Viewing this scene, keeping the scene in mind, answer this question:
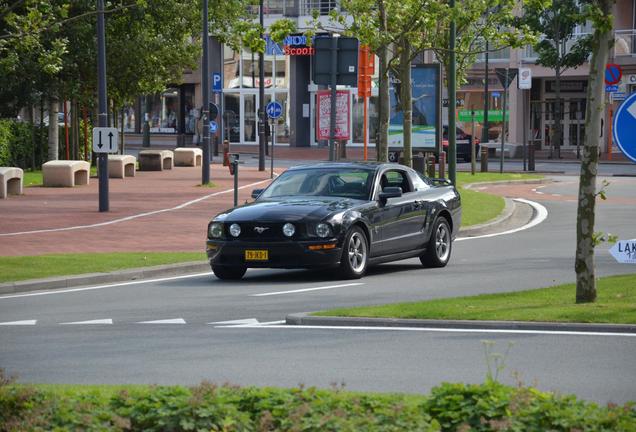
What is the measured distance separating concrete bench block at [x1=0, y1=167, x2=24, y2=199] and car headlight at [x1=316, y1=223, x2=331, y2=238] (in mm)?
17066

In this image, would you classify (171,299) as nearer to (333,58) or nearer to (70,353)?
(70,353)

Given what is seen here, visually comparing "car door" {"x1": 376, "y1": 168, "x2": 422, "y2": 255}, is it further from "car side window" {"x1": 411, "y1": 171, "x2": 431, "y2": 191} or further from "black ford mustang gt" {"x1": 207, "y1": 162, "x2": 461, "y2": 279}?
"car side window" {"x1": 411, "y1": 171, "x2": 431, "y2": 191}

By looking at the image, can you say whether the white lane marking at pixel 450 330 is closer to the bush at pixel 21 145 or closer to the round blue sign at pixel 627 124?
the round blue sign at pixel 627 124

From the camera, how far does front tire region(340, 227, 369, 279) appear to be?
16.7 meters

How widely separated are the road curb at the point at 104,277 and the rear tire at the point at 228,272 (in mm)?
1066

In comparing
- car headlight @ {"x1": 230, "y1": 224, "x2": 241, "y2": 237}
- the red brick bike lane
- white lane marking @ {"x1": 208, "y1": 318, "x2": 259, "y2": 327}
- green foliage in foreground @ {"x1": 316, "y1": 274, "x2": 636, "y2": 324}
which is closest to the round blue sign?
green foliage in foreground @ {"x1": 316, "y1": 274, "x2": 636, "y2": 324}

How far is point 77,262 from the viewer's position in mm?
18391

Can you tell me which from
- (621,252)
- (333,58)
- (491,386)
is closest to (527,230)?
(333,58)

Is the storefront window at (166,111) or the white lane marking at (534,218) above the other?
the storefront window at (166,111)

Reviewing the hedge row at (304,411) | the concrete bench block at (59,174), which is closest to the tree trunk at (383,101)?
the concrete bench block at (59,174)

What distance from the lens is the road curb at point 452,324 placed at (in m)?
11.9

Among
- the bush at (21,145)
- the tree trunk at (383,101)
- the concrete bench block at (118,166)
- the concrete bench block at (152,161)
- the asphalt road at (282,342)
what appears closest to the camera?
the asphalt road at (282,342)

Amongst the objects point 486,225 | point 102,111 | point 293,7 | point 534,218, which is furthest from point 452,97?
point 293,7

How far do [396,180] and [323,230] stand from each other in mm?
2409
